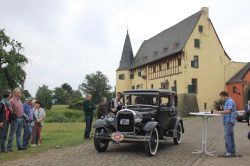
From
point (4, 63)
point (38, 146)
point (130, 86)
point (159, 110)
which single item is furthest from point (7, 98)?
point (130, 86)

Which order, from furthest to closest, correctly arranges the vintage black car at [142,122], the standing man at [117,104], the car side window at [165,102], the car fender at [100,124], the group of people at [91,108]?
the group of people at [91,108] < the standing man at [117,104] < the car side window at [165,102] < the car fender at [100,124] < the vintage black car at [142,122]

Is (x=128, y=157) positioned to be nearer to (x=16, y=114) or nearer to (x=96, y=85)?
(x=16, y=114)

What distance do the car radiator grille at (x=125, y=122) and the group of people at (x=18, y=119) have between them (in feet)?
10.6

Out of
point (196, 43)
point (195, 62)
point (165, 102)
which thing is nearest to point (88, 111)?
point (165, 102)

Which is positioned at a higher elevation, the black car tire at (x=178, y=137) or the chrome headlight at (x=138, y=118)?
the chrome headlight at (x=138, y=118)

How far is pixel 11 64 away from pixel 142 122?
153 ft

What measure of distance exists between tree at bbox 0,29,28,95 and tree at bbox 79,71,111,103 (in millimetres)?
40070

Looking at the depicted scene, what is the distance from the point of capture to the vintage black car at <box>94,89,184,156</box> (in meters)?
13.0

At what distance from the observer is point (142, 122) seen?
13477 millimetres

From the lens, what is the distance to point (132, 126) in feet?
43.1

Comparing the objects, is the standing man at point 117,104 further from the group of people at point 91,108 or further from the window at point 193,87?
the window at point 193,87

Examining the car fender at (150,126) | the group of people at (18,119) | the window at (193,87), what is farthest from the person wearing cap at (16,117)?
the window at (193,87)

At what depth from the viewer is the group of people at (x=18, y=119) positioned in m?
12.8

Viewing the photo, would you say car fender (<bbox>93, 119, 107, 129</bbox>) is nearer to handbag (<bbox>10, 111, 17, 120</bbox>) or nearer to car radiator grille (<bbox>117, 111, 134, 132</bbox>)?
car radiator grille (<bbox>117, 111, 134, 132</bbox>)
